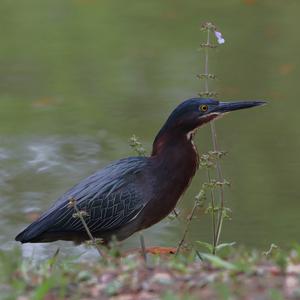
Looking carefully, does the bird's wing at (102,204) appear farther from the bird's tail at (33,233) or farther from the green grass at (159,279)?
the green grass at (159,279)

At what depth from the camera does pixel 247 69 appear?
952 cm

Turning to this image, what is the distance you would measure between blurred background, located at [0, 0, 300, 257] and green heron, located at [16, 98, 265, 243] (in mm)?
1116

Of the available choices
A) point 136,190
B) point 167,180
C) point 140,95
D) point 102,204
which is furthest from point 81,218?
point 140,95

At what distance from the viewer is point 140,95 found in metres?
9.07

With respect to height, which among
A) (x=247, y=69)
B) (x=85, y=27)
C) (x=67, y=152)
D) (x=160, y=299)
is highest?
(x=85, y=27)

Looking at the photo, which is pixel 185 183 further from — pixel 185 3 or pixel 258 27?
pixel 185 3

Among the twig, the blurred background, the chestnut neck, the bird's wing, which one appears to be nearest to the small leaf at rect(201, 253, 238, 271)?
the twig

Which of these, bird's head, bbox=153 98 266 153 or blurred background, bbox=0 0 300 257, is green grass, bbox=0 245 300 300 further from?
blurred background, bbox=0 0 300 257

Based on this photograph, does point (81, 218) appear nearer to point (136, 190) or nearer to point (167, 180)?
point (136, 190)

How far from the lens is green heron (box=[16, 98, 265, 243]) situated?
5.30 meters

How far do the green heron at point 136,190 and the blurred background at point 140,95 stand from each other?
112 cm

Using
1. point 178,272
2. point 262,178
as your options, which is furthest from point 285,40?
point 178,272

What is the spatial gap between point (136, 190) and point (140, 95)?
3.76 m

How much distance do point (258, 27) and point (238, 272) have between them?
22.6 feet
